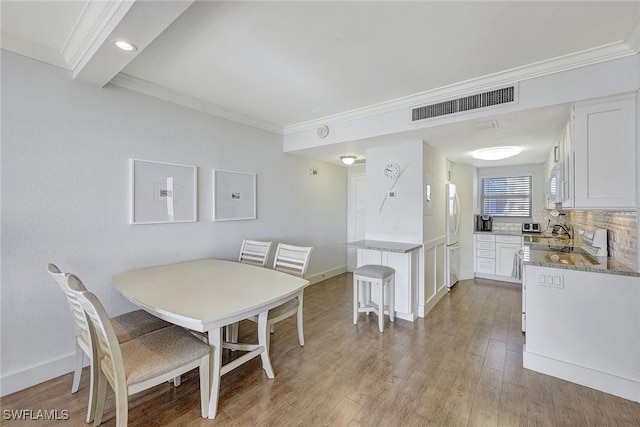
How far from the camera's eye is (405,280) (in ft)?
10.6

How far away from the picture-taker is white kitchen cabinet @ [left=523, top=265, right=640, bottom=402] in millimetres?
1937

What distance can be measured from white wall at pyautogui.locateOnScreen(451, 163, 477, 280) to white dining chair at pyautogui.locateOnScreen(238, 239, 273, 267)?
371 centimetres

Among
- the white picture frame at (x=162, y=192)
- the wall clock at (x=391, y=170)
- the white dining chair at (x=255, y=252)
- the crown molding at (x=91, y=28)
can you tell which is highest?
the crown molding at (x=91, y=28)

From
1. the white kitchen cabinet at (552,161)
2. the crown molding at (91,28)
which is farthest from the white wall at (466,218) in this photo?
the crown molding at (91,28)

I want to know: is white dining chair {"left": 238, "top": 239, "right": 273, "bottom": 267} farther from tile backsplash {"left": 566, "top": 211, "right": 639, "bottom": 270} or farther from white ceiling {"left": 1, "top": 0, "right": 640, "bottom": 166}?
tile backsplash {"left": 566, "top": 211, "right": 639, "bottom": 270}

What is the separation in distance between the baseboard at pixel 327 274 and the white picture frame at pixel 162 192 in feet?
8.05

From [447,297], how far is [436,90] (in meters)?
2.95

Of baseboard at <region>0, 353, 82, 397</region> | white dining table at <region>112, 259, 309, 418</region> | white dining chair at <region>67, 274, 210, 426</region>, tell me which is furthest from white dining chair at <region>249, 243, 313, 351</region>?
baseboard at <region>0, 353, 82, 397</region>

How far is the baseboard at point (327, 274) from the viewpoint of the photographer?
4789 mm

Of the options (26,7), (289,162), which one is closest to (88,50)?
(26,7)

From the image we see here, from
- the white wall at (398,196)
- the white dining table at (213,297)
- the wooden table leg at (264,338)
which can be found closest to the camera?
the white dining table at (213,297)

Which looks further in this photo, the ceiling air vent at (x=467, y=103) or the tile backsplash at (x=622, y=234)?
the ceiling air vent at (x=467, y=103)

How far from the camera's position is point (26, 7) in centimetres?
166
